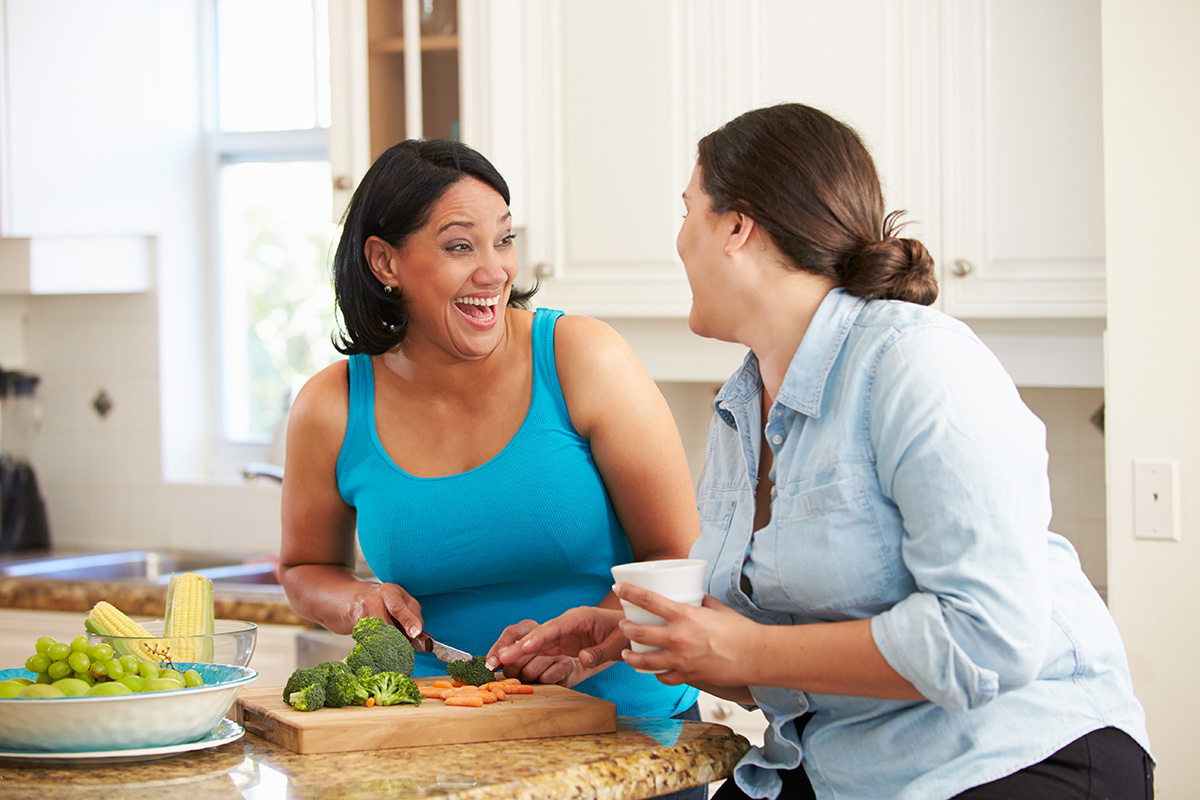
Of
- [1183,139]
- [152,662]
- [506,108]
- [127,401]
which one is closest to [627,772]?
[152,662]

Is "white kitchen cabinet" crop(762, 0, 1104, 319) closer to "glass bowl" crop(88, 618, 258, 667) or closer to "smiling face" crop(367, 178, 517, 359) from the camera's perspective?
"smiling face" crop(367, 178, 517, 359)

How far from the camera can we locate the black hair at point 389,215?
155 centimetres

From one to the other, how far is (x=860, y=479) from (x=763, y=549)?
0.43 feet

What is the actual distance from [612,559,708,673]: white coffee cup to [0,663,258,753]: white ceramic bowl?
1.26ft

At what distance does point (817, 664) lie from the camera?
1.01 m

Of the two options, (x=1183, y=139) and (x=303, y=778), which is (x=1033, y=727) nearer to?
(x=303, y=778)

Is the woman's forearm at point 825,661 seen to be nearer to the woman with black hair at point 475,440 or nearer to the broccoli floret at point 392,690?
the broccoli floret at point 392,690

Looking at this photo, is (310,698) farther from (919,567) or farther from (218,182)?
(218,182)

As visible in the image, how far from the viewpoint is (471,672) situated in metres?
1.27

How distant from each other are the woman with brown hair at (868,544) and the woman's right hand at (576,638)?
0.04 m

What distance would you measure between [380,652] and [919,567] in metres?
0.56

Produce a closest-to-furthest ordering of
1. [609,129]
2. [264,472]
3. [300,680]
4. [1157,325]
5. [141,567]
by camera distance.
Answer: [300,680] < [1157,325] < [609,129] < [264,472] < [141,567]

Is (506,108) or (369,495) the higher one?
(506,108)

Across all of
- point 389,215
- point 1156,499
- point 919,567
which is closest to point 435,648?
point 389,215
